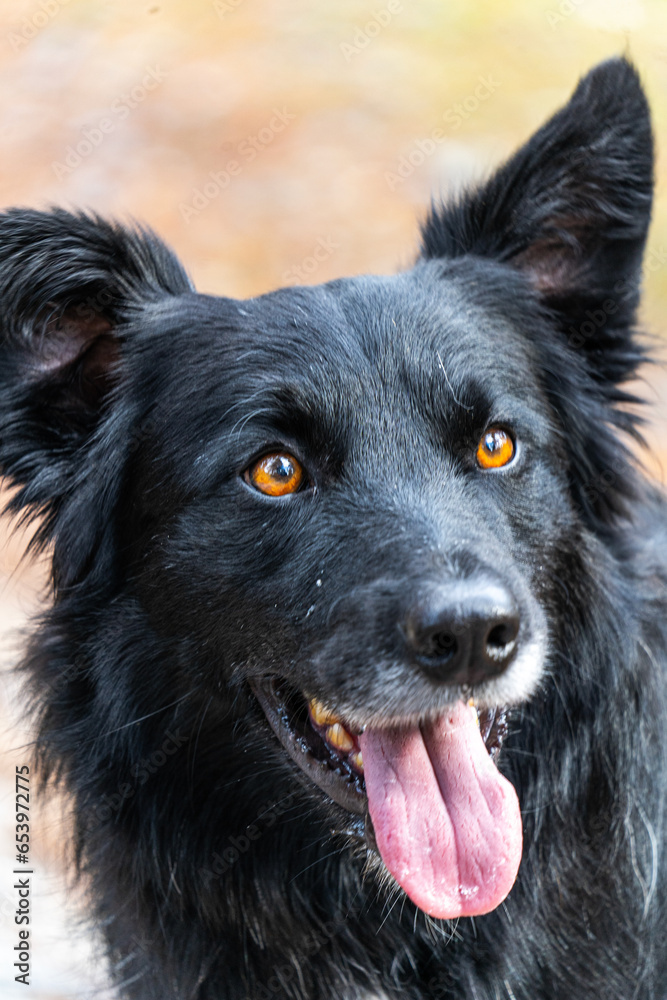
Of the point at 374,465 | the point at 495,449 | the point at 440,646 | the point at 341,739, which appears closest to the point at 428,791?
the point at 341,739

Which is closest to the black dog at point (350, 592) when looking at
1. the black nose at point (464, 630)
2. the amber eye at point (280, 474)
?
the amber eye at point (280, 474)

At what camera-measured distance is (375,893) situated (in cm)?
336

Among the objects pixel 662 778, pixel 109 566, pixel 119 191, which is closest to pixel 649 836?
pixel 662 778

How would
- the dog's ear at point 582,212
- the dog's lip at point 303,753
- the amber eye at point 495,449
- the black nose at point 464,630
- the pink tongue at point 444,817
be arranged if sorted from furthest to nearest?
1. the dog's ear at point 582,212
2. the amber eye at point 495,449
3. the dog's lip at point 303,753
4. the pink tongue at point 444,817
5. the black nose at point 464,630

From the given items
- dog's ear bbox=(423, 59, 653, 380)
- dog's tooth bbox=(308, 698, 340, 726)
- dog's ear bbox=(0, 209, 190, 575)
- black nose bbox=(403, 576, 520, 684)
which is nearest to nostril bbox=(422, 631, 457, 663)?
black nose bbox=(403, 576, 520, 684)

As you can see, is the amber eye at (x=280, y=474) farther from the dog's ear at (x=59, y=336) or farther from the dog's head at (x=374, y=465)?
the dog's ear at (x=59, y=336)

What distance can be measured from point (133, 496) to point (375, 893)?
147 cm

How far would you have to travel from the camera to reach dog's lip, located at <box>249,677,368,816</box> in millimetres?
2986

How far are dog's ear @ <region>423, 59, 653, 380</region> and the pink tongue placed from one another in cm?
151

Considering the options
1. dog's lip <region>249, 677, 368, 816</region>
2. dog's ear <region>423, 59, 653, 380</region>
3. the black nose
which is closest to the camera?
the black nose

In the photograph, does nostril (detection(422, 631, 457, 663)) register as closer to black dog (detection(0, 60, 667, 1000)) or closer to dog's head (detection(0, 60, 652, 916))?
dog's head (detection(0, 60, 652, 916))

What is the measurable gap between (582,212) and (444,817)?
2.04m

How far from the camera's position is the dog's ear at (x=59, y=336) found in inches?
128

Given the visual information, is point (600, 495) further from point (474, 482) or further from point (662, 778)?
point (662, 778)
